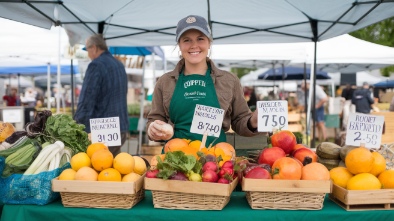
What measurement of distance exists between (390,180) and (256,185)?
63 cm

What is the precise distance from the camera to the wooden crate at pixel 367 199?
1.92 meters

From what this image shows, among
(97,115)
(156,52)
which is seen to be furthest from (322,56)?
(97,115)

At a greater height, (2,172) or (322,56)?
(322,56)

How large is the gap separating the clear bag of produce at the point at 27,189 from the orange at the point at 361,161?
144 cm

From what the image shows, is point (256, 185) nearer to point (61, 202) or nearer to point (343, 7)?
point (61, 202)

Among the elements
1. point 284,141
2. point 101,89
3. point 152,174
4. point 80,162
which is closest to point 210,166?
point 152,174

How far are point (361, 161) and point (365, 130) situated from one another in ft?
0.83

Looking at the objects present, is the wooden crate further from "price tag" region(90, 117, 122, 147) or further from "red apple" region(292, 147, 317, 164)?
"price tag" region(90, 117, 122, 147)

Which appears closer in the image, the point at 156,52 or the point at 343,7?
the point at 343,7

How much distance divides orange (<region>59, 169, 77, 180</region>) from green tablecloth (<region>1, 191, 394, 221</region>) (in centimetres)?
14

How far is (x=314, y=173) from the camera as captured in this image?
6.41ft

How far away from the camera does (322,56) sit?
9828 millimetres

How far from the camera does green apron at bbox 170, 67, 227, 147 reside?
105 inches

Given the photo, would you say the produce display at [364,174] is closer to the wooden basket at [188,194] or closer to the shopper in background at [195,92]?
the wooden basket at [188,194]
